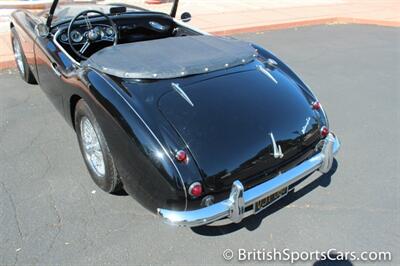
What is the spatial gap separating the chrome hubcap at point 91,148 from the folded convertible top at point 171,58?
52 cm

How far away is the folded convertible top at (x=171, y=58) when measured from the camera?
2967mm

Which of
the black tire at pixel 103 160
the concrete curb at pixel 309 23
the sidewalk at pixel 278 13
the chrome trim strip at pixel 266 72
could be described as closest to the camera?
the black tire at pixel 103 160

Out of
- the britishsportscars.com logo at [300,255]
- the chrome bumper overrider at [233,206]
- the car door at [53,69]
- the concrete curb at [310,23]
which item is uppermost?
the car door at [53,69]

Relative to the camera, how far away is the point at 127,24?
4.32 m

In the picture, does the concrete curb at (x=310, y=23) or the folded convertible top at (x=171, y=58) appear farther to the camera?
the concrete curb at (x=310, y=23)

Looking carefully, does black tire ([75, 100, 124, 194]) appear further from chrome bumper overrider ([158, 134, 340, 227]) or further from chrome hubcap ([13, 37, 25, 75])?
chrome hubcap ([13, 37, 25, 75])

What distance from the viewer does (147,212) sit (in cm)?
308

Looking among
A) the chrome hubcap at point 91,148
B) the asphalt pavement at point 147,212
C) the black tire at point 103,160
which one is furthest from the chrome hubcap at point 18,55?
the chrome hubcap at point 91,148

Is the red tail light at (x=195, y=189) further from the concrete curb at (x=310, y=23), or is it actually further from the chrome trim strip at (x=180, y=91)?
the concrete curb at (x=310, y=23)

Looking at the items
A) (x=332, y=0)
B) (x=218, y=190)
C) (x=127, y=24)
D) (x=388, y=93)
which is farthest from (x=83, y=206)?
(x=332, y=0)

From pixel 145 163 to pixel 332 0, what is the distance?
11.5m

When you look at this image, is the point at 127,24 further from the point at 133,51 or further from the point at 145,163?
the point at 145,163

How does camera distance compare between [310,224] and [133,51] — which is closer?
[310,224]

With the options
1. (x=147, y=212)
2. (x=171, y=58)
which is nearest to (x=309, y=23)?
(x=171, y=58)
